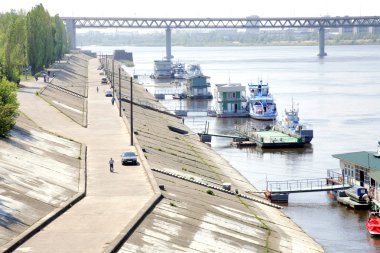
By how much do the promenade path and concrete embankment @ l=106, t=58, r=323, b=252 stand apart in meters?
0.96

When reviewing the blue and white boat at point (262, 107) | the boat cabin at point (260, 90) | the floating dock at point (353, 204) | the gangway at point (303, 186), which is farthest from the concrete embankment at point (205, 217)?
the boat cabin at point (260, 90)

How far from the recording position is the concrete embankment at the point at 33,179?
36.3 m

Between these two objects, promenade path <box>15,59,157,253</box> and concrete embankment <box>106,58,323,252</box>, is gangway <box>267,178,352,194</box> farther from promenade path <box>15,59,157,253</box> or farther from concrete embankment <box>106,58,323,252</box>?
promenade path <box>15,59,157,253</box>

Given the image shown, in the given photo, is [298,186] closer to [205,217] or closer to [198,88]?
[205,217]

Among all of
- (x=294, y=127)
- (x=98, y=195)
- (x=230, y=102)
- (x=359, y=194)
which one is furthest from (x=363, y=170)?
(x=230, y=102)

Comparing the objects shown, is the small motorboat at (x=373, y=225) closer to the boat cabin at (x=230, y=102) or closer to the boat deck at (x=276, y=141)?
the boat deck at (x=276, y=141)

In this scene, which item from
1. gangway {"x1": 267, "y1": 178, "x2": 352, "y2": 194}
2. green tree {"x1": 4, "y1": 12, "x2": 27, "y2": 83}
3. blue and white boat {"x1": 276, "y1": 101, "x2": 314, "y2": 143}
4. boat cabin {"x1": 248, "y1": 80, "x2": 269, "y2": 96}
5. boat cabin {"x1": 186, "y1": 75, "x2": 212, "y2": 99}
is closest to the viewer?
gangway {"x1": 267, "y1": 178, "x2": 352, "y2": 194}

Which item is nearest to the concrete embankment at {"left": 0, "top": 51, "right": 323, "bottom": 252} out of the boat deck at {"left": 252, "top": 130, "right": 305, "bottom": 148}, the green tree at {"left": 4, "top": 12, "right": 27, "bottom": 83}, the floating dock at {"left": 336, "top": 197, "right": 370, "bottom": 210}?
the floating dock at {"left": 336, "top": 197, "right": 370, "bottom": 210}

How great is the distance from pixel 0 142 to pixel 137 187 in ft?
38.9

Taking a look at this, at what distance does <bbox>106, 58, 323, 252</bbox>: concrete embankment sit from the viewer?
36469 mm

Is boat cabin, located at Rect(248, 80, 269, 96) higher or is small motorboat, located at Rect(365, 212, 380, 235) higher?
boat cabin, located at Rect(248, 80, 269, 96)

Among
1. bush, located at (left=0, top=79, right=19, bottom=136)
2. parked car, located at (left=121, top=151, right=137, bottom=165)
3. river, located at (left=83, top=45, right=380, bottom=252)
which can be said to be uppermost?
bush, located at (left=0, top=79, right=19, bottom=136)

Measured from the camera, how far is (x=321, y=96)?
139125 mm

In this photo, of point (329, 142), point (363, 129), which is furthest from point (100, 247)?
point (363, 129)
